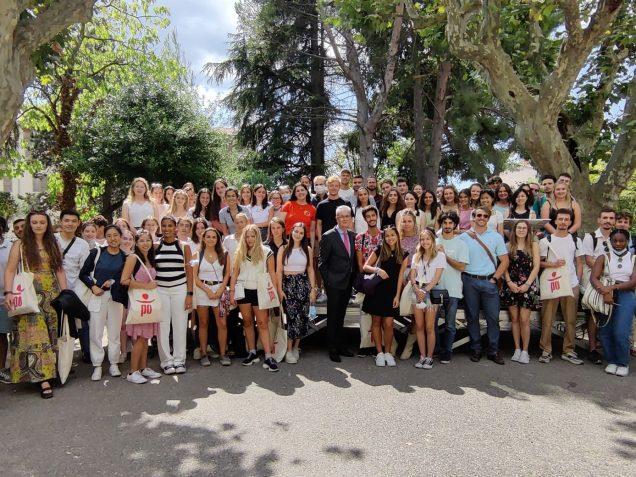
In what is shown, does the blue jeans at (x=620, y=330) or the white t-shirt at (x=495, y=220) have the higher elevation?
the white t-shirt at (x=495, y=220)

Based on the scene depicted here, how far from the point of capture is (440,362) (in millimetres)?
6277

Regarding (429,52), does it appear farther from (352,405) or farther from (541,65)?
(352,405)

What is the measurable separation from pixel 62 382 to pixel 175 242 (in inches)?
81.4

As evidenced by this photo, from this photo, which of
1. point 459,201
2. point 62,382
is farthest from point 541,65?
point 62,382

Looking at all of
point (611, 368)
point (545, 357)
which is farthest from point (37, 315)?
point (611, 368)

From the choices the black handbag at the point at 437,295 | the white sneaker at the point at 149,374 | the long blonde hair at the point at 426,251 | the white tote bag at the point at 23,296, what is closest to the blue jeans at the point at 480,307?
the black handbag at the point at 437,295

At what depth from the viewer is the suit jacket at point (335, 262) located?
247 inches

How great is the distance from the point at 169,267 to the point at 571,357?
5.55 metres

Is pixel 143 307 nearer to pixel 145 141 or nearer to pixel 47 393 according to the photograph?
pixel 47 393

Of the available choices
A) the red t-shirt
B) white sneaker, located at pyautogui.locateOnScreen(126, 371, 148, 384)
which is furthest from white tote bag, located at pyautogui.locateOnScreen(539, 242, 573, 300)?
white sneaker, located at pyautogui.locateOnScreen(126, 371, 148, 384)

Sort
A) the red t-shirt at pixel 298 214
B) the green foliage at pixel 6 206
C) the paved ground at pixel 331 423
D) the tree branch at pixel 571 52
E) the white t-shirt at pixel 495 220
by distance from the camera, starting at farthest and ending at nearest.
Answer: the green foliage at pixel 6 206, the tree branch at pixel 571 52, the red t-shirt at pixel 298 214, the white t-shirt at pixel 495 220, the paved ground at pixel 331 423

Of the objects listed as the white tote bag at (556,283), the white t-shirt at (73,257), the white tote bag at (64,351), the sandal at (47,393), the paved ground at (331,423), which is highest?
the white t-shirt at (73,257)

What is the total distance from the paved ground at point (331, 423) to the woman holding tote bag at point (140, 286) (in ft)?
0.66

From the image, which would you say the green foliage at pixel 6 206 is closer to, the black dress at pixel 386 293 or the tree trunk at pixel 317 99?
the tree trunk at pixel 317 99
